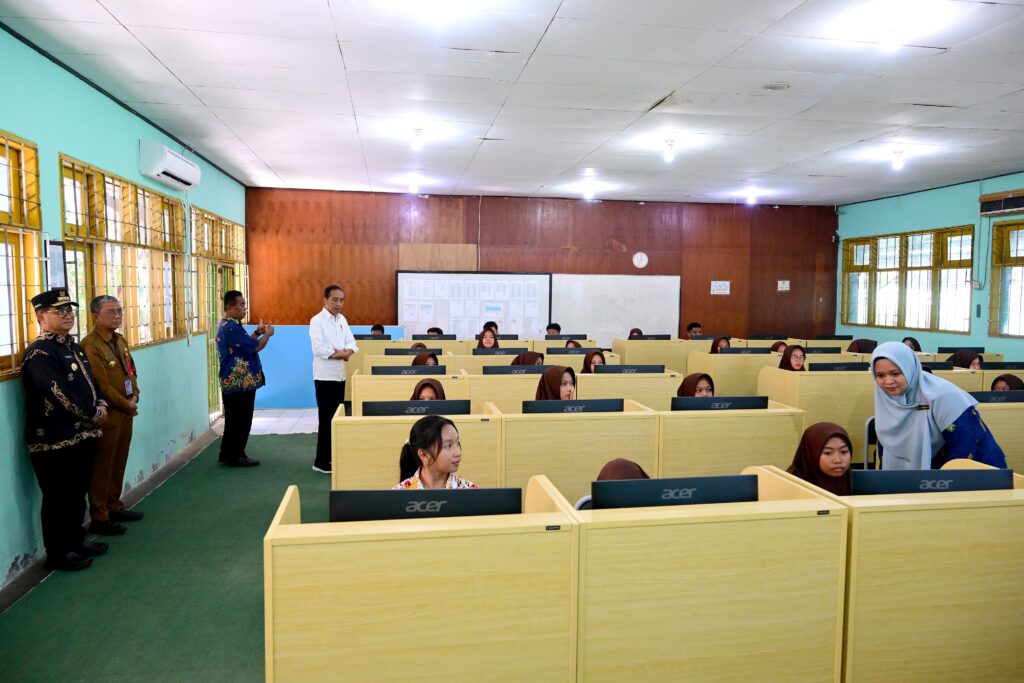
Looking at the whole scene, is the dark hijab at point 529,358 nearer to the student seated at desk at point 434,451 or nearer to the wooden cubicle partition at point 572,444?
the wooden cubicle partition at point 572,444

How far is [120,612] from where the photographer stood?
3250mm

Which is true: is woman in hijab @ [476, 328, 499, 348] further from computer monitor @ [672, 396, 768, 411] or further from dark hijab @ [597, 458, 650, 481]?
dark hijab @ [597, 458, 650, 481]

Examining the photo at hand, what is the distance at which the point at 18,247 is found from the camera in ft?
12.3

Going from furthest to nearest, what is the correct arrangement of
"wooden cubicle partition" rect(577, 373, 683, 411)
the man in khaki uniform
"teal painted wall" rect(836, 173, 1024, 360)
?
"teal painted wall" rect(836, 173, 1024, 360), "wooden cubicle partition" rect(577, 373, 683, 411), the man in khaki uniform

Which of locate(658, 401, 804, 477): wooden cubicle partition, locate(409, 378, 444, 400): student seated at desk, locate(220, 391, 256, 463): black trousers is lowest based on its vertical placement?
locate(220, 391, 256, 463): black trousers

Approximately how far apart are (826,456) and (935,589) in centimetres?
128

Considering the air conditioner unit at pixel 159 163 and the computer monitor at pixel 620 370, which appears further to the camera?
the air conditioner unit at pixel 159 163

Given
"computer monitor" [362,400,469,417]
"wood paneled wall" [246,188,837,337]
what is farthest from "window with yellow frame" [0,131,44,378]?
"wood paneled wall" [246,188,837,337]

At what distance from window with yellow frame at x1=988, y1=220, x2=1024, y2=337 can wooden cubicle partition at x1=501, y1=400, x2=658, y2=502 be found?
6.96 metres

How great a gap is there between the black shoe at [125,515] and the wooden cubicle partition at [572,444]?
2829 millimetres

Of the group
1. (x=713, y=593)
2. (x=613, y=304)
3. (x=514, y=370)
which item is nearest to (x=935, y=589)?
(x=713, y=593)

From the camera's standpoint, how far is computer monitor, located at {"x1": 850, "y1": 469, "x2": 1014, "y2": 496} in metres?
1.81

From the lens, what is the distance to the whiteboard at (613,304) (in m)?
10.9

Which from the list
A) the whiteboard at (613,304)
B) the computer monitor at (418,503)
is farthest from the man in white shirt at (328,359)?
the whiteboard at (613,304)
